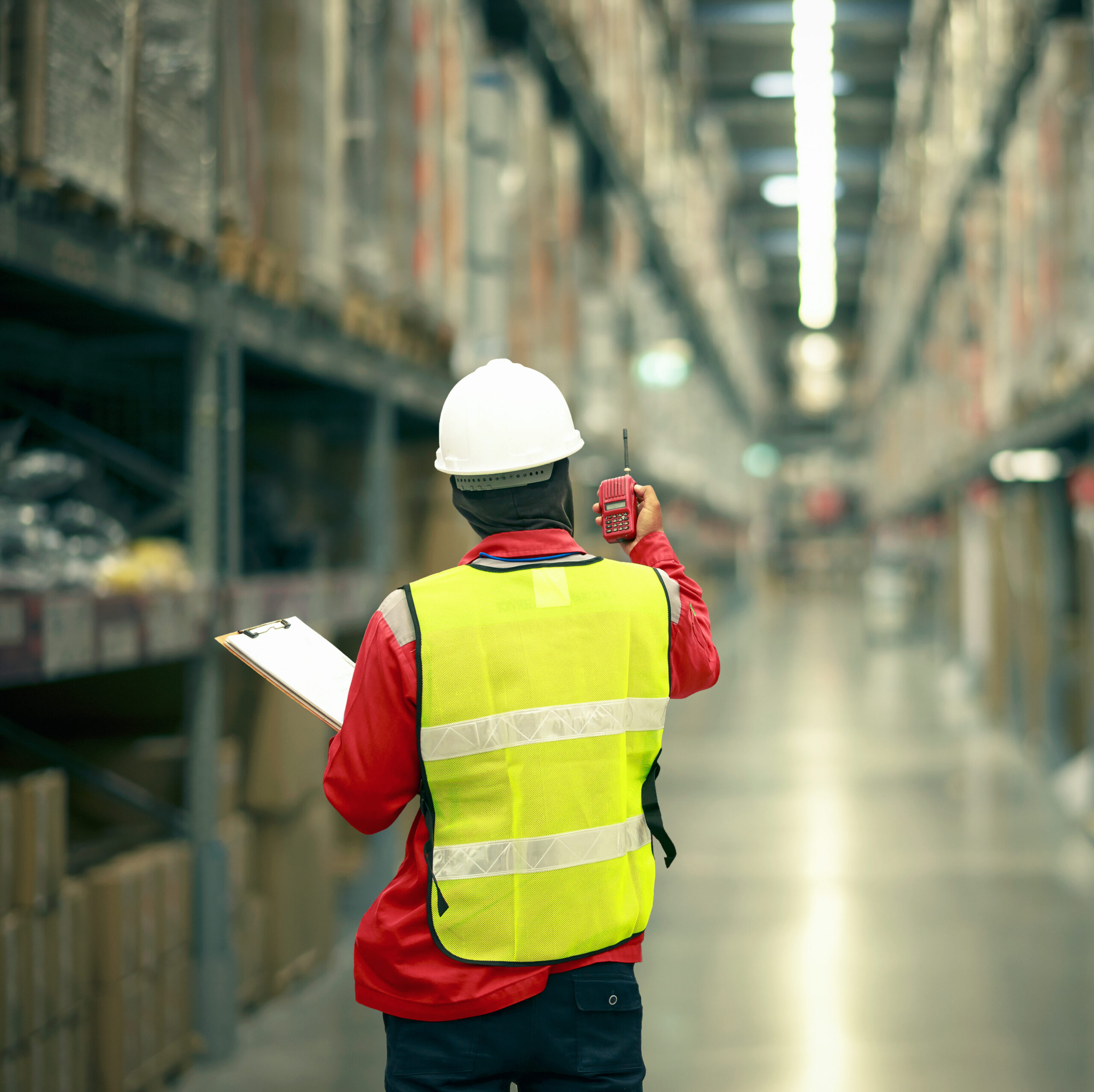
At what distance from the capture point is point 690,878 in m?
5.35

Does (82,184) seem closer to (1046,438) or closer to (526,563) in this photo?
(526,563)

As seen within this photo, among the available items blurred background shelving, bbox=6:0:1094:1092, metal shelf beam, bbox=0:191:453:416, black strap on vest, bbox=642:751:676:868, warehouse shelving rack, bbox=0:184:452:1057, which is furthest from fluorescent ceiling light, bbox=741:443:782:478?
black strap on vest, bbox=642:751:676:868

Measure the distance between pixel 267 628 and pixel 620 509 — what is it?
541 millimetres

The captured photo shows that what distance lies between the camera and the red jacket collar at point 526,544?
1701mm

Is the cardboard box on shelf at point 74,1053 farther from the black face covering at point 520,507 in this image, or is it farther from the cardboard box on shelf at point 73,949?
the black face covering at point 520,507

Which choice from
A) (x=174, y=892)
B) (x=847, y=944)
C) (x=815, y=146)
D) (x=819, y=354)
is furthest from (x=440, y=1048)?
(x=819, y=354)

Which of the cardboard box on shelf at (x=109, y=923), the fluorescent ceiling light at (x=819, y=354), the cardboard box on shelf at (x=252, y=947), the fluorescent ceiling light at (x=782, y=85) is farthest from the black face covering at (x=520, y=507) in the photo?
the fluorescent ceiling light at (x=819, y=354)

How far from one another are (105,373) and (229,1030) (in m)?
2.03

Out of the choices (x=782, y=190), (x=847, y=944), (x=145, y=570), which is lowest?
(x=847, y=944)

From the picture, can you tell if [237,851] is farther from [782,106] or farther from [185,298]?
[782,106]

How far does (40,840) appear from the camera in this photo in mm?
2635

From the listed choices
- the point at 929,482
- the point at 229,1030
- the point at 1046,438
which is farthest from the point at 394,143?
the point at 929,482

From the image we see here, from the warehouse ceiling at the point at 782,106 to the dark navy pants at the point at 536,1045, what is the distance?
16740 millimetres

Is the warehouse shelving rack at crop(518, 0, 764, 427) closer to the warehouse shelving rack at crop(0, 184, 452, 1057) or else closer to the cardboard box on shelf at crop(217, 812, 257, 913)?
the warehouse shelving rack at crop(0, 184, 452, 1057)
